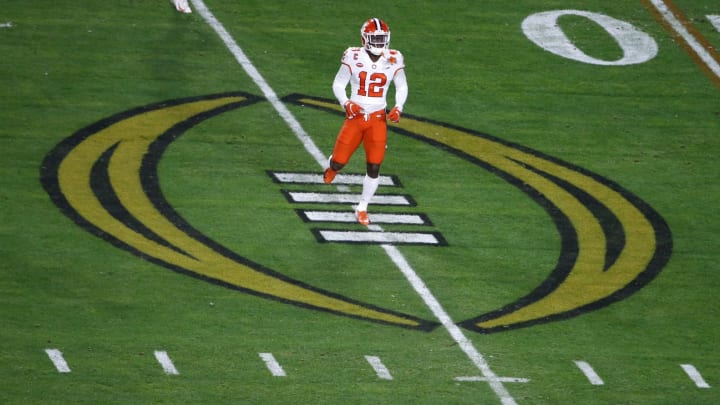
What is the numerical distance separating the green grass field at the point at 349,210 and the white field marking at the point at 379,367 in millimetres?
43

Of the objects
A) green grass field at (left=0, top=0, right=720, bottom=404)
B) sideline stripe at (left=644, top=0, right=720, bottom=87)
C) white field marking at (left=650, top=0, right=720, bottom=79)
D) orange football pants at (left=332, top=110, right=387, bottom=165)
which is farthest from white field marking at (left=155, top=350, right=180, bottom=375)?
white field marking at (left=650, top=0, right=720, bottom=79)

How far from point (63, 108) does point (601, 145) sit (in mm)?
6324

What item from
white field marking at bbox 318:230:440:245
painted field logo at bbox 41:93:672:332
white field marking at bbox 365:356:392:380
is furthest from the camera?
white field marking at bbox 318:230:440:245

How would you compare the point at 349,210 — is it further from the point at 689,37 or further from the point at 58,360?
the point at 689,37

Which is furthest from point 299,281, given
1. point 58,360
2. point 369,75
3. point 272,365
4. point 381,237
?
point 58,360

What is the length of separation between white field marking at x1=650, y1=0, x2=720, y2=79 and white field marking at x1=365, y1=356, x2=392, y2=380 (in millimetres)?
9729

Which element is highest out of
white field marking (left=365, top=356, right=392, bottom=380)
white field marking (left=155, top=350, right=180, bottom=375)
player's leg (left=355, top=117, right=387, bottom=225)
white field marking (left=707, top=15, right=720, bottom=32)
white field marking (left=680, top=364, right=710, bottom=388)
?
player's leg (left=355, top=117, right=387, bottom=225)

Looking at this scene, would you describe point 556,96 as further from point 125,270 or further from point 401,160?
point 125,270

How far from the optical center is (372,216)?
17906mm

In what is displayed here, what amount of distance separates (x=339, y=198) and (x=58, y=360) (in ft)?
16.3

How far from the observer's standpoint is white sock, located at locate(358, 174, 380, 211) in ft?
57.5

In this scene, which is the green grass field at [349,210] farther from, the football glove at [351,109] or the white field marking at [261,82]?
the football glove at [351,109]

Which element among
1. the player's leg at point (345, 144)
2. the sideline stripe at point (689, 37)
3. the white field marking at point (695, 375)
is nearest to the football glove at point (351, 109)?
the player's leg at point (345, 144)

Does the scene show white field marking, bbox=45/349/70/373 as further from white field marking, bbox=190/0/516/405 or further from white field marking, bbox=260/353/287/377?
white field marking, bbox=190/0/516/405
